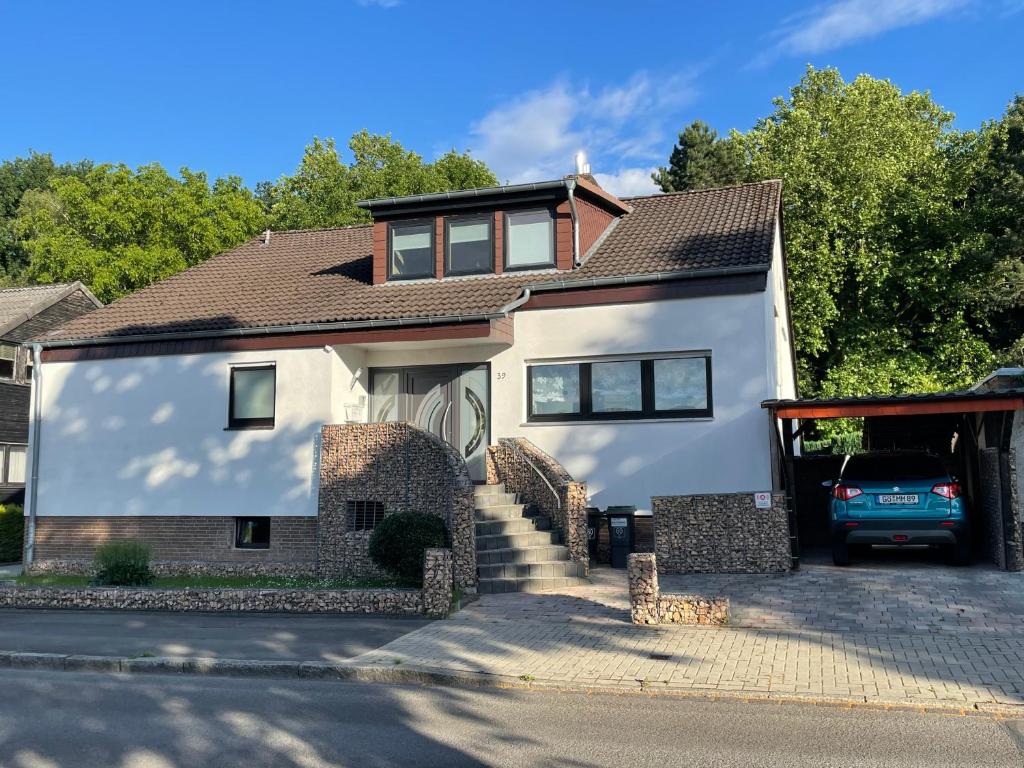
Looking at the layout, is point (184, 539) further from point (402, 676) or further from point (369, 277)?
point (402, 676)

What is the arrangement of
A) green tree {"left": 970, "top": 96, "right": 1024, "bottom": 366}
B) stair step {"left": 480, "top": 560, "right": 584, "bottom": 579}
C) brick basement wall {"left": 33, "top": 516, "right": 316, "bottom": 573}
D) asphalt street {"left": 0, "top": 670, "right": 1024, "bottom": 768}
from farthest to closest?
green tree {"left": 970, "top": 96, "right": 1024, "bottom": 366} → brick basement wall {"left": 33, "top": 516, "right": 316, "bottom": 573} → stair step {"left": 480, "top": 560, "right": 584, "bottom": 579} → asphalt street {"left": 0, "top": 670, "right": 1024, "bottom": 768}

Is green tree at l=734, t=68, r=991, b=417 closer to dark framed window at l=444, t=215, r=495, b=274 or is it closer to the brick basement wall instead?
dark framed window at l=444, t=215, r=495, b=274

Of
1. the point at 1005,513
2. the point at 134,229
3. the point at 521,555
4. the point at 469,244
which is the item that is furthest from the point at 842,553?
the point at 134,229

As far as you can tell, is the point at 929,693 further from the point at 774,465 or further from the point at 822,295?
the point at 822,295

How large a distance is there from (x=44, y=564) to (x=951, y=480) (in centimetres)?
1605

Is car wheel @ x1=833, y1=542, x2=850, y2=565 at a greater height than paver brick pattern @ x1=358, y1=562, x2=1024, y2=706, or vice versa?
car wheel @ x1=833, y1=542, x2=850, y2=565

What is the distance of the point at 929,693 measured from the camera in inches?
286

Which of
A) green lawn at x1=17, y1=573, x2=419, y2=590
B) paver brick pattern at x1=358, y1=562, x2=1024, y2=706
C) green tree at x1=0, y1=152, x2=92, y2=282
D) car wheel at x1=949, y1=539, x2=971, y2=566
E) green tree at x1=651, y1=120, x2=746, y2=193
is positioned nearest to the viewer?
paver brick pattern at x1=358, y1=562, x2=1024, y2=706

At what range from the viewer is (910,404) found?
13.6 m

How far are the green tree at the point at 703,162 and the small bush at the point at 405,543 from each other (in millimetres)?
35991

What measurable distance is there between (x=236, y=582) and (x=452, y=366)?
5532 mm

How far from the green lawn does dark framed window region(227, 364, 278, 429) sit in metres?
2.92

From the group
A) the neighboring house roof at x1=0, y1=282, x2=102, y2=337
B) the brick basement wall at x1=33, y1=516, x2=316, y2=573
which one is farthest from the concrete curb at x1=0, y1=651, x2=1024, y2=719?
the neighboring house roof at x1=0, y1=282, x2=102, y2=337

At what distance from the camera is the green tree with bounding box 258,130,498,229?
40.5 meters
